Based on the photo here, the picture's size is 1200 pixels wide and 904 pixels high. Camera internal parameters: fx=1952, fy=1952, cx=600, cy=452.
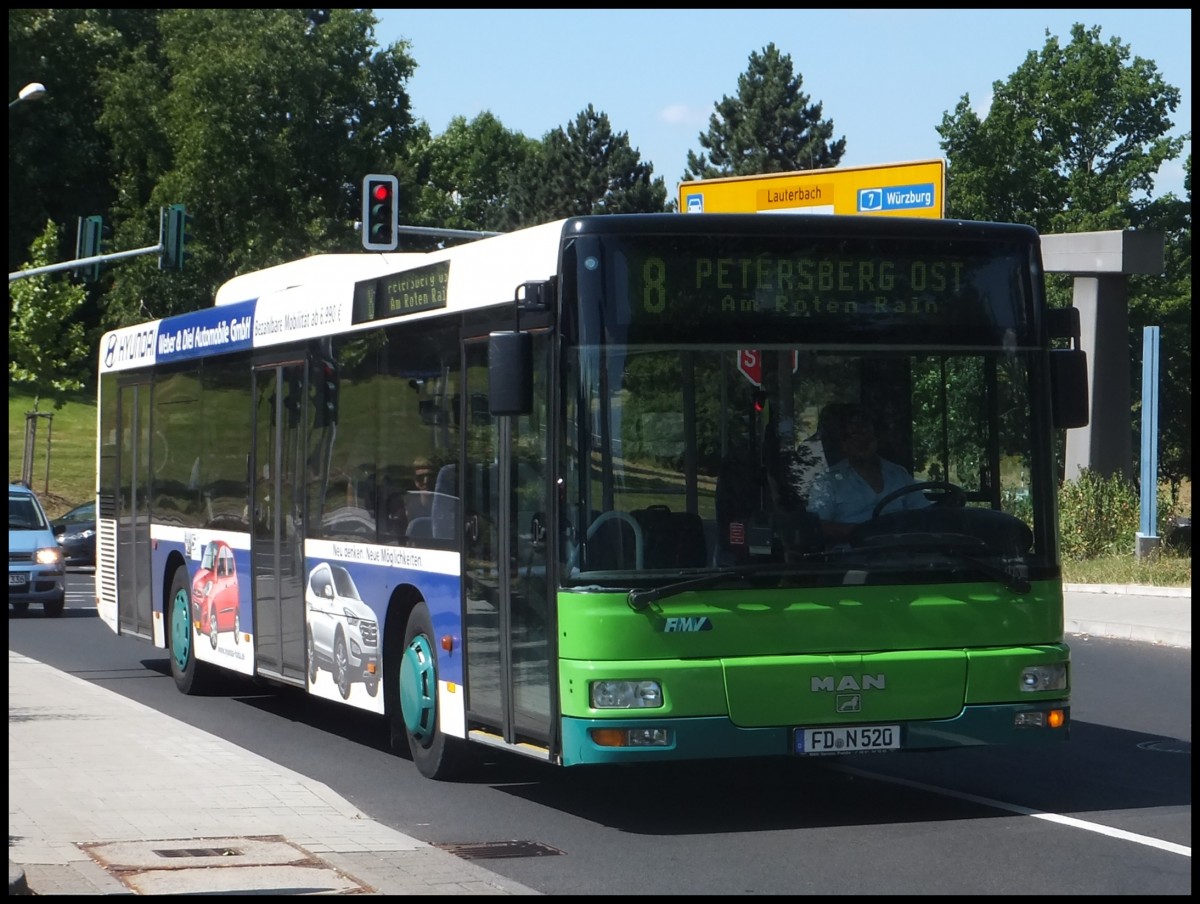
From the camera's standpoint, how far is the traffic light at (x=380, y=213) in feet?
88.3

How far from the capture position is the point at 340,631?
39.7 ft

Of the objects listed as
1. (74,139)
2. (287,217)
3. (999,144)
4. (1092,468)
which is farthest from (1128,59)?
(1092,468)

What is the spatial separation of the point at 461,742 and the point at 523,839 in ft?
5.56

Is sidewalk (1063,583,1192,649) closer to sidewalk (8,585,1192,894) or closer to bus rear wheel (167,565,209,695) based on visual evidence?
bus rear wheel (167,565,209,695)

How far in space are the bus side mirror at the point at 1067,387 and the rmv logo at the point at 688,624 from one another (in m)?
2.14

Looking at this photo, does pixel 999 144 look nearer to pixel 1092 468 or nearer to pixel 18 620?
pixel 1092 468

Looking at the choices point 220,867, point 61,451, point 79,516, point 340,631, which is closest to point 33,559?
point 79,516

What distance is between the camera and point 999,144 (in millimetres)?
70562

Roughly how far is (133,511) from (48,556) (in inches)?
383

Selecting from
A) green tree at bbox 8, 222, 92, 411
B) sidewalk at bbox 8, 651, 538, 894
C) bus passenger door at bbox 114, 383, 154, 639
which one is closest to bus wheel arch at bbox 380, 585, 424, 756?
sidewalk at bbox 8, 651, 538, 894

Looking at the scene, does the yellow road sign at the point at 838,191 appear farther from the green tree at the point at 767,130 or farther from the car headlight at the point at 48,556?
the green tree at the point at 767,130

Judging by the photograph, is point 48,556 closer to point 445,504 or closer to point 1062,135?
point 445,504

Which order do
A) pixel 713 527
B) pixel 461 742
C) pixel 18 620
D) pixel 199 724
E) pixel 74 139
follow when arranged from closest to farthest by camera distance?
pixel 713 527, pixel 461 742, pixel 199 724, pixel 18 620, pixel 74 139

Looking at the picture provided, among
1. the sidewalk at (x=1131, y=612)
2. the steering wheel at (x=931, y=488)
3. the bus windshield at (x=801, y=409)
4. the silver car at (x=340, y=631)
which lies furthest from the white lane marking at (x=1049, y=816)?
the sidewalk at (x=1131, y=612)
